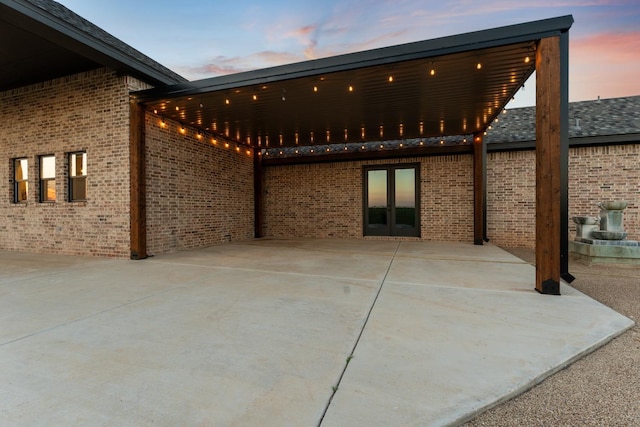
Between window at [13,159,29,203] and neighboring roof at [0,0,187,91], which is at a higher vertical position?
neighboring roof at [0,0,187,91]

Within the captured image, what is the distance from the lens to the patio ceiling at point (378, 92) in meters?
4.60

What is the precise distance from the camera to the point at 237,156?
1084 centimetres

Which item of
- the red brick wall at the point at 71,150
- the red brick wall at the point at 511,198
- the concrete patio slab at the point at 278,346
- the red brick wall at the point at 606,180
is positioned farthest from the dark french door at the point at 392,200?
the red brick wall at the point at 71,150

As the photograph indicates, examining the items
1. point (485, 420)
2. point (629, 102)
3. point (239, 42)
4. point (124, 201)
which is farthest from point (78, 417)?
point (629, 102)

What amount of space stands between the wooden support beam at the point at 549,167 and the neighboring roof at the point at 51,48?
762 centimetres

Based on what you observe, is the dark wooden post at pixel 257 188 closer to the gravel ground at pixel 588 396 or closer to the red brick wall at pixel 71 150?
the red brick wall at pixel 71 150

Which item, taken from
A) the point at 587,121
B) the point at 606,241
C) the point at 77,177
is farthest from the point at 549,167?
the point at 77,177

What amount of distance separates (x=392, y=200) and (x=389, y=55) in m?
6.58

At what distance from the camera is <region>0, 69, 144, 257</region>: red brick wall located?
6836 millimetres

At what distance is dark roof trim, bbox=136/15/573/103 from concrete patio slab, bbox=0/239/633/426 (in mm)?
3604

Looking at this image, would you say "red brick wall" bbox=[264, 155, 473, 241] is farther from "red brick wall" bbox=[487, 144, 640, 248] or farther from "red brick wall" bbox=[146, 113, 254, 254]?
"red brick wall" bbox=[146, 113, 254, 254]

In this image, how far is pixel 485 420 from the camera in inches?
64.4

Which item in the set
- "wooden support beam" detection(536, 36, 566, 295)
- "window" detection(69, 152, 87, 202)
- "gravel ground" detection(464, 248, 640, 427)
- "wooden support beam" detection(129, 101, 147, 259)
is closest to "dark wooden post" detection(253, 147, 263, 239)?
"wooden support beam" detection(129, 101, 147, 259)

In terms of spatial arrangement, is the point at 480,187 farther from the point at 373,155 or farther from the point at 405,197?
the point at 373,155
